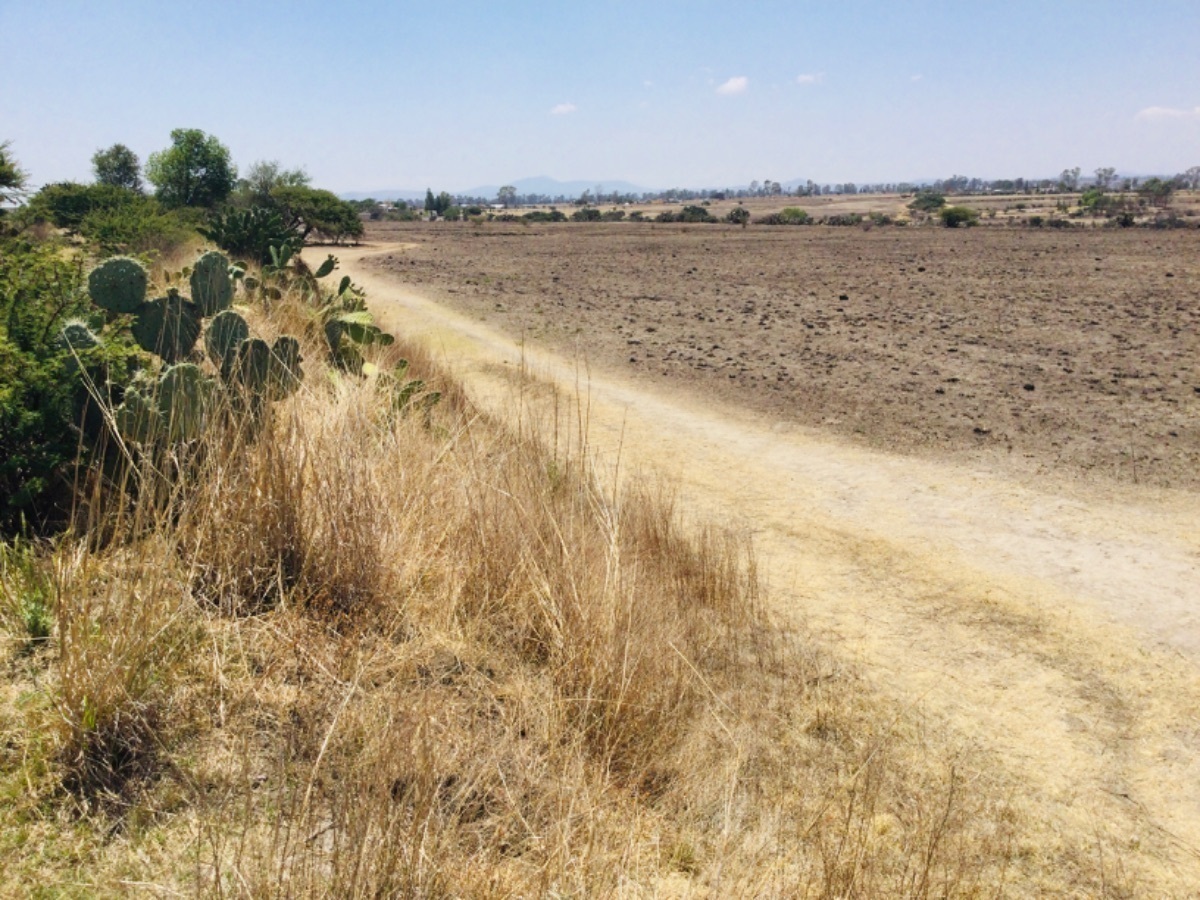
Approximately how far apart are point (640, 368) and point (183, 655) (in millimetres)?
10761

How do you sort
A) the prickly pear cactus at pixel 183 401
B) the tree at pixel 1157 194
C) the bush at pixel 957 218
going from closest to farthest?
the prickly pear cactus at pixel 183 401 < the bush at pixel 957 218 < the tree at pixel 1157 194

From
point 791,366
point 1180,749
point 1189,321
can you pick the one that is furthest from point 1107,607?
point 1189,321

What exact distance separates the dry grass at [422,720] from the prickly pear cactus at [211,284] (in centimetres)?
162

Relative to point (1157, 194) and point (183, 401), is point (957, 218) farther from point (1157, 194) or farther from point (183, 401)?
point (183, 401)

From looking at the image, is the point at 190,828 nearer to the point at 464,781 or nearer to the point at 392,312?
the point at 464,781

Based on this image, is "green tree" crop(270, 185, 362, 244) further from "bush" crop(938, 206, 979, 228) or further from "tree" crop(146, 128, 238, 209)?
"bush" crop(938, 206, 979, 228)

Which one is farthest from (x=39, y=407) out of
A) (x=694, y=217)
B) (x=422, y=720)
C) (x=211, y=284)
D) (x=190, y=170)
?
(x=694, y=217)

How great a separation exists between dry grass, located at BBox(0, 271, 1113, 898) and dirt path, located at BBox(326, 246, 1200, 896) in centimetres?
51

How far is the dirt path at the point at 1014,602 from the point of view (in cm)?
388

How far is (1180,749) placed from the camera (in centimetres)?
415

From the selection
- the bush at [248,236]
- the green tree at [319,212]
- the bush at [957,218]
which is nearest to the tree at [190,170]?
the green tree at [319,212]

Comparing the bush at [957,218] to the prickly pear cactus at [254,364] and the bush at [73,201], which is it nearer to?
the bush at [73,201]

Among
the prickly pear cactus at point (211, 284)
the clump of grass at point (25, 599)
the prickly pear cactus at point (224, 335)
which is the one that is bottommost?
the clump of grass at point (25, 599)

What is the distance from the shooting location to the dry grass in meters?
2.45
